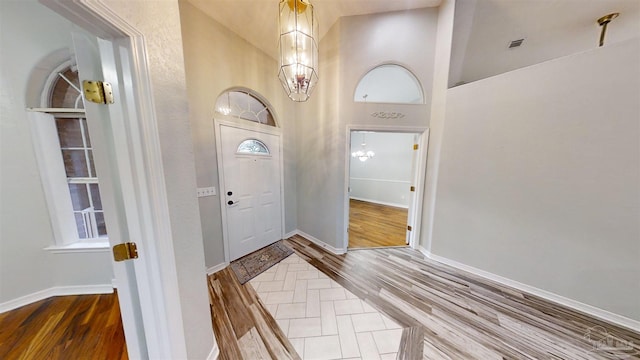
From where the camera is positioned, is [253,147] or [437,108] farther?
[253,147]

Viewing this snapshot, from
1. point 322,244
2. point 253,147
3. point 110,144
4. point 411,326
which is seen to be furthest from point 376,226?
point 110,144

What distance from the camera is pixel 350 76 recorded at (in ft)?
7.71

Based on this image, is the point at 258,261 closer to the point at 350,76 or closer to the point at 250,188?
the point at 250,188

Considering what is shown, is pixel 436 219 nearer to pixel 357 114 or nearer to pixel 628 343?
pixel 628 343

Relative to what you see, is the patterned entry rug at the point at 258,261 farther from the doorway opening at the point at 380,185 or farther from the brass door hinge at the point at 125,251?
the brass door hinge at the point at 125,251

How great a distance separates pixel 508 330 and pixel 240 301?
243cm

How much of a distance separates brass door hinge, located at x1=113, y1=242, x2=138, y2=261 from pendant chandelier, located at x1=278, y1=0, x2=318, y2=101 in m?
1.48

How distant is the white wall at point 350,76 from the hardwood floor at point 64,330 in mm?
2286

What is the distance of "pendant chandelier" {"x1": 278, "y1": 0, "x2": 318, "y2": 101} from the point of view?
1.34 meters

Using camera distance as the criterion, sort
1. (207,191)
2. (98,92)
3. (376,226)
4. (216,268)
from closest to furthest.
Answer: (98,92) → (207,191) → (216,268) → (376,226)

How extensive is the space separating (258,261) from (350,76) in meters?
2.82

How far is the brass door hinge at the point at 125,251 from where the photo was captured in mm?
816

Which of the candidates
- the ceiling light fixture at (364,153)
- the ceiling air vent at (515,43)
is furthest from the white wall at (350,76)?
the ceiling light fixture at (364,153)

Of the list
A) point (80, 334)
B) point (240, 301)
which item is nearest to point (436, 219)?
point (240, 301)
